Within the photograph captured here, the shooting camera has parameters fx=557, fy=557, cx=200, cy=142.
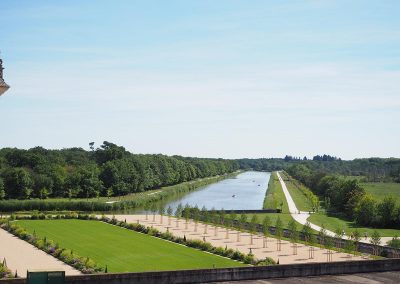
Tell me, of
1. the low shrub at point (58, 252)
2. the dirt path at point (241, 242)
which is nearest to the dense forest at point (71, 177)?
the dirt path at point (241, 242)

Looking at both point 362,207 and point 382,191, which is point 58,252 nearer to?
point 362,207

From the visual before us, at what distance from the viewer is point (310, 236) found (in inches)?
2395

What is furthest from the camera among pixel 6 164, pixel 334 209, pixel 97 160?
pixel 97 160

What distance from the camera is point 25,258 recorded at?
48.9m

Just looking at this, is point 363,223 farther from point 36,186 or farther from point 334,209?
point 36,186

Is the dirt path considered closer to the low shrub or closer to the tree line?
the low shrub

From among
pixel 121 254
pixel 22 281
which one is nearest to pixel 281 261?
pixel 121 254

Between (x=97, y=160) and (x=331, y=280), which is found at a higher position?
(x=97, y=160)

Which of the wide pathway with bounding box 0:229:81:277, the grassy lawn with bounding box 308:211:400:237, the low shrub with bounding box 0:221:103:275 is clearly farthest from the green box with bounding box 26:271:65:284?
the grassy lawn with bounding box 308:211:400:237

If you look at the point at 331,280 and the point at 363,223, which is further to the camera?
the point at 363,223

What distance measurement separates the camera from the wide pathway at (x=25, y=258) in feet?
144

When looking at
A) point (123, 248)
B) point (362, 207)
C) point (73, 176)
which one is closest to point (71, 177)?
point (73, 176)

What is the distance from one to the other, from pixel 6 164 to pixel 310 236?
8931 centimetres

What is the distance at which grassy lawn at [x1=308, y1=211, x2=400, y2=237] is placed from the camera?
73312mm
